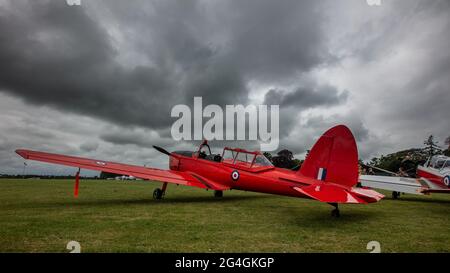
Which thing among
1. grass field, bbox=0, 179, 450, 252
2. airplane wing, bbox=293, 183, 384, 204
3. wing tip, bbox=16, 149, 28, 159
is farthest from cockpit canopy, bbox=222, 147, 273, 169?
wing tip, bbox=16, 149, 28, 159

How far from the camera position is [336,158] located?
23.5 ft

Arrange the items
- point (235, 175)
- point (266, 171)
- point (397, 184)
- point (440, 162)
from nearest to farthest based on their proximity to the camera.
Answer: point (266, 171), point (235, 175), point (440, 162), point (397, 184)

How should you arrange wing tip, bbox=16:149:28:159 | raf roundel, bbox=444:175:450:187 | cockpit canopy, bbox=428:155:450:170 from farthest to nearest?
cockpit canopy, bbox=428:155:450:170, raf roundel, bbox=444:175:450:187, wing tip, bbox=16:149:28:159

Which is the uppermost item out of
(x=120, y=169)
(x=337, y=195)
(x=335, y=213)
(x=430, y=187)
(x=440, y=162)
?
(x=440, y=162)

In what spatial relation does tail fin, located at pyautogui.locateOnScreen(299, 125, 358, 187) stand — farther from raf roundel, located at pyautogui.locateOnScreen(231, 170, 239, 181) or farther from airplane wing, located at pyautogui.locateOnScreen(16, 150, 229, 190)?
airplane wing, located at pyautogui.locateOnScreen(16, 150, 229, 190)

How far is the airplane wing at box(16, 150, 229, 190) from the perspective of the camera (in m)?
9.07

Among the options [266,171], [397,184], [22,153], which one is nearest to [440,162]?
[397,184]

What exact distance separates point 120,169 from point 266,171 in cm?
541

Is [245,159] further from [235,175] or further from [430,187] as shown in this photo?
[430,187]

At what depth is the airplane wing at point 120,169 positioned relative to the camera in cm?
907

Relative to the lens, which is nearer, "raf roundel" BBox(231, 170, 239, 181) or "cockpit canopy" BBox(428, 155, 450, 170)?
"raf roundel" BBox(231, 170, 239, 181)

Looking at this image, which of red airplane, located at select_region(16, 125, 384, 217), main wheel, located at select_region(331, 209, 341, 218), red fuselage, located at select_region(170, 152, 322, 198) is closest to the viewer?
red airplane, located at select_region(16, 125, 384, 217)
